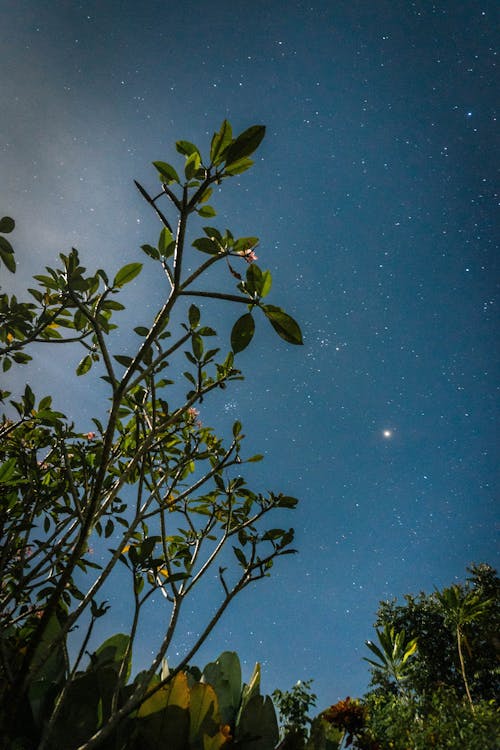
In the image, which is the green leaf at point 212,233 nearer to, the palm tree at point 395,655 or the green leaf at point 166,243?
the green leaf at point 166,243

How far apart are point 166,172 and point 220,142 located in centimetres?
15

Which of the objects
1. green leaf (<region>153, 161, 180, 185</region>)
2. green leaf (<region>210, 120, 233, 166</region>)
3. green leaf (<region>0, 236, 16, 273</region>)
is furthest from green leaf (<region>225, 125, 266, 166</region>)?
green leaf (<region>0, 236, 16, 273</region>)

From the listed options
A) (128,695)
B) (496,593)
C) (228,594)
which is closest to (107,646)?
(128,695)

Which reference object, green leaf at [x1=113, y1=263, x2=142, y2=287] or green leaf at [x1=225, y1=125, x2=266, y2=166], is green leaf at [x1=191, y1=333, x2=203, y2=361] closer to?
green leaf at [x1=113, y1=263, x2=142, y2=287]

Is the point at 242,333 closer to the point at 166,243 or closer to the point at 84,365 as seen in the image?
the point at 166,243

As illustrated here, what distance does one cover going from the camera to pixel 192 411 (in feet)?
7.05

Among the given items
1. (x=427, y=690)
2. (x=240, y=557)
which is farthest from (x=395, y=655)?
(x=240, y=557)

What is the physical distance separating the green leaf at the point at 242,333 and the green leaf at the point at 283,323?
0.06 meters

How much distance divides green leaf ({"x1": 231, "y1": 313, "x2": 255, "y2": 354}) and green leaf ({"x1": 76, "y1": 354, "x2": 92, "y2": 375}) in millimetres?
969

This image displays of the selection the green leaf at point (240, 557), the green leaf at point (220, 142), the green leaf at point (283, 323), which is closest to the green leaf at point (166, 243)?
the green leaf at point (220, 142)

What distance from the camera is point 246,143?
774 millimetres

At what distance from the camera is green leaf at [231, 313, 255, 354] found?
2.85ft

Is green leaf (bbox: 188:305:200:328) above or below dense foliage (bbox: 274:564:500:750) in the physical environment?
above

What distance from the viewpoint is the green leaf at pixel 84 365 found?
Answer: 1615mm
